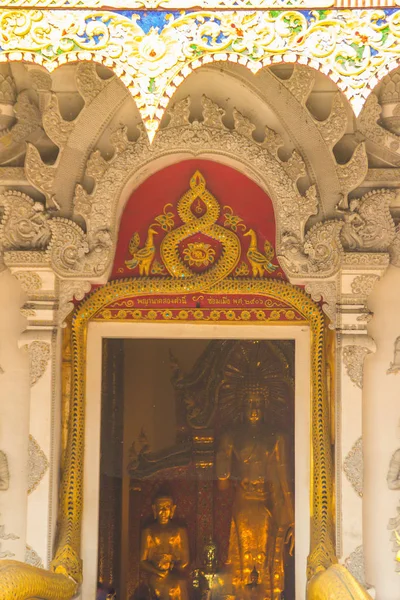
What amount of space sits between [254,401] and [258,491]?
679 mm

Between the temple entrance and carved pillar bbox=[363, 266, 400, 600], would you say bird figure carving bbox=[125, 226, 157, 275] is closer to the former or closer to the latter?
the temple entrance

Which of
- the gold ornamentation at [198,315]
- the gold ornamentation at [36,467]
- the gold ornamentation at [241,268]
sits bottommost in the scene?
the gold ornamentation at [36,467]

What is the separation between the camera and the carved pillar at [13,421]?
27.8ft

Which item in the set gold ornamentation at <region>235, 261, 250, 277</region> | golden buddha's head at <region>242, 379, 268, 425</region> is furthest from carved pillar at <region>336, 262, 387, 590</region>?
gold ornamentation at <region>235, 261, 250, 277</region>

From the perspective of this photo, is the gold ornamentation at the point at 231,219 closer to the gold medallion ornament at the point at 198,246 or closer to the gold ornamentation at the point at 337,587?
the gold medallion ornament at the point at 198,246

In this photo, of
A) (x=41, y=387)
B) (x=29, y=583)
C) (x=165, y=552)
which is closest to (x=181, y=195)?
(x=41, y=387)

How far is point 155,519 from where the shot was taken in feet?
29.1

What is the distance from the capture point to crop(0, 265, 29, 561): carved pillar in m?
8.47

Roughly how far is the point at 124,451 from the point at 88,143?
233 centimetres

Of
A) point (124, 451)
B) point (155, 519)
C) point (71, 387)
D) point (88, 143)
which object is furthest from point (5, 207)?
point (155, 519)

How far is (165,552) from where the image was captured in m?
8.80

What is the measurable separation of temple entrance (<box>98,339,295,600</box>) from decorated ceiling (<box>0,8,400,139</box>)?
2917 mm

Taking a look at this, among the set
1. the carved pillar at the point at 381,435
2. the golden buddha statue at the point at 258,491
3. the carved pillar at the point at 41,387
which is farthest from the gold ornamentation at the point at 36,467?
the carved pillar at the point at 381,435

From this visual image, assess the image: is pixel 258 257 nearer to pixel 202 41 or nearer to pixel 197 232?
pixel 197 232
